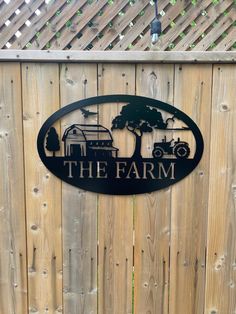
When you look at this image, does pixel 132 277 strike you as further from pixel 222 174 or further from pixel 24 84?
pixel 24 84

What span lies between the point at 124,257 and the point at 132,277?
0.13 meters

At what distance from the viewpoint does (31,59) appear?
5.22 ft

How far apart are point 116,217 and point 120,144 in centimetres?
40

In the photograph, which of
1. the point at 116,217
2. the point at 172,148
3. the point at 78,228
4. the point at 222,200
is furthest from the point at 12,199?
the point at 222,200

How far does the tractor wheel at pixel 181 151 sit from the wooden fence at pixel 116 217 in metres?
0.11

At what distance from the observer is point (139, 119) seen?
1.61 meters

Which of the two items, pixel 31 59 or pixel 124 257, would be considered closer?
pixel 31 59

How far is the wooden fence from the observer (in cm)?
161

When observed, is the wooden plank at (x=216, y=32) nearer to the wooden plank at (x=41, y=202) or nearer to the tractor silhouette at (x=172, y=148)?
the tractor silhouette at (x=172, y=148)

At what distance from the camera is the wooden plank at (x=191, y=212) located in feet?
5.27

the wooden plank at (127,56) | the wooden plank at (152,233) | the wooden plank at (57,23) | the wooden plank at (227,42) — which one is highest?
the wooden plank at (57,23)

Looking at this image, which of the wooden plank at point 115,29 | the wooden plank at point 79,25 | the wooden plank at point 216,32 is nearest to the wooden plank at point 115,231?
the wooden plank at point 115,29

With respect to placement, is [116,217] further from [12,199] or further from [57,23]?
[57,23]

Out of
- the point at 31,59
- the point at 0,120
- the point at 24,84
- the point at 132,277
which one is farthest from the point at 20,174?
the point at 132,277
